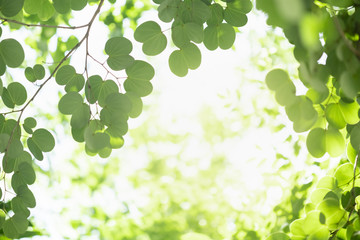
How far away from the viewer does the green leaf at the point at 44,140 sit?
0.74 m

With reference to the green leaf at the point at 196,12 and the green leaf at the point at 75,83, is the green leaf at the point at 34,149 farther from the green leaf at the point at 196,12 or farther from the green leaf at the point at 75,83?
the green leaf at the point at 196,12

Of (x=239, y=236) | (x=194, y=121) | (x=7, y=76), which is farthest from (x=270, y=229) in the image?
(x=194, y=121)

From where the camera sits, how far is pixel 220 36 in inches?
29.6

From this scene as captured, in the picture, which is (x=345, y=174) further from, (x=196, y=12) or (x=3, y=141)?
(x=3, y=141)

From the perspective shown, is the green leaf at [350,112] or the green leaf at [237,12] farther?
the green leaf at [237,12]

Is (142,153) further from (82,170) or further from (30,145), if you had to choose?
(30,145)

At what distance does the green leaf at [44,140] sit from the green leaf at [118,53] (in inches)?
7.8

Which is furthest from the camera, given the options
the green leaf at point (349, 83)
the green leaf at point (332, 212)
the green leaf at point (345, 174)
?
the green leaf at point (345, 174)

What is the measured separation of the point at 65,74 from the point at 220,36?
1.07 feet

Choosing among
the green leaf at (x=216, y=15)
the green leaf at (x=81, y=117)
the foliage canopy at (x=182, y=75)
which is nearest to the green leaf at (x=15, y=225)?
the foliage canopy at (x=182, y=75)

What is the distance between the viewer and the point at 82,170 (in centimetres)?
363

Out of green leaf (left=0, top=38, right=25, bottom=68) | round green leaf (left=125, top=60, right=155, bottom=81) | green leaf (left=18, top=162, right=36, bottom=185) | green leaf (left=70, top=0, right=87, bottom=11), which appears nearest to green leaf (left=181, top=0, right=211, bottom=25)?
round green leaf (left=125, top=60, right=155, bottom=81)

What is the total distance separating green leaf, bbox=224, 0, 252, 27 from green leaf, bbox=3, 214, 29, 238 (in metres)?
0.58

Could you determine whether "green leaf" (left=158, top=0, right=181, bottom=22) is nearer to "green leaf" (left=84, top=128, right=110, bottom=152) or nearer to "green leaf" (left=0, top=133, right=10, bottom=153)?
"green leaf" (left=84, top=128, right=110, bottom=152)
